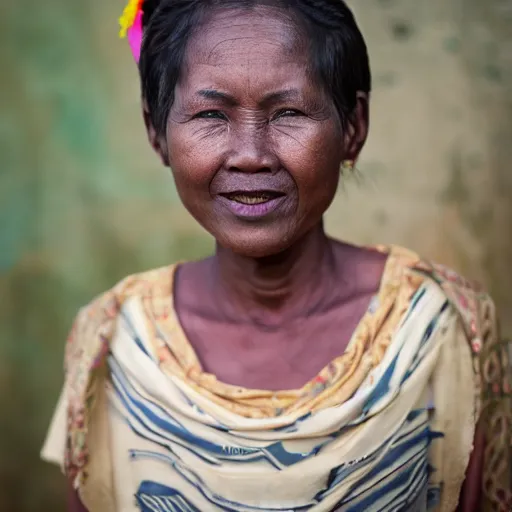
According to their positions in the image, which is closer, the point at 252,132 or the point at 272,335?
the point at 252,132

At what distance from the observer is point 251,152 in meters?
1.49

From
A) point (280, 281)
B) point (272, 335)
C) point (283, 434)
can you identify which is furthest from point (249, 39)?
point (283, 434)

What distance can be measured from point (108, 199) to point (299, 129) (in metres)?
1.16

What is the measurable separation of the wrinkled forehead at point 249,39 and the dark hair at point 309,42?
0.02m

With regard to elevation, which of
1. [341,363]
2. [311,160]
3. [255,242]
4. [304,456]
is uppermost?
[311,160]

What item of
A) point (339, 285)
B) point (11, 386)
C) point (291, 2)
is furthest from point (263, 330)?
point (11, 386)

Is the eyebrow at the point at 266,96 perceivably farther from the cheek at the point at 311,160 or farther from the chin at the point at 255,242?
the chin at the point at 255,242

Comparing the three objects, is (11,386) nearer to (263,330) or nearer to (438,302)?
(263,330)

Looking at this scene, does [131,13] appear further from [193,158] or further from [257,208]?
[257,208]

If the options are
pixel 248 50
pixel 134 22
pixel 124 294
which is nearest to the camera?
pixel 248 50

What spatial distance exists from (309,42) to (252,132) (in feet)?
0.63

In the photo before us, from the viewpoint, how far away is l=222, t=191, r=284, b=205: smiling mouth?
1.53 m

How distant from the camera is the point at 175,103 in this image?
158 centimetres

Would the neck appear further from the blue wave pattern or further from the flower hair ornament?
the flower hair ornament
